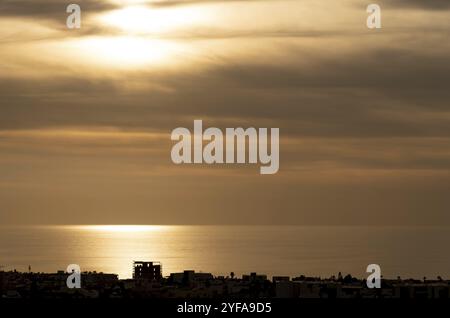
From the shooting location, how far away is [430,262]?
194 meters

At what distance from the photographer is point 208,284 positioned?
43625mm

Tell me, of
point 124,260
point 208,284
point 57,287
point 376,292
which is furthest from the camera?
point 124,260

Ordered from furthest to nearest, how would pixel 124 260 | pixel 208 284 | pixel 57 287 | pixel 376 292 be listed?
pixel 124 260 → pixel 208 284 → pixel 57 287 → pixel 376 292

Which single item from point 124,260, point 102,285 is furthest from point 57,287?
point 124,260
